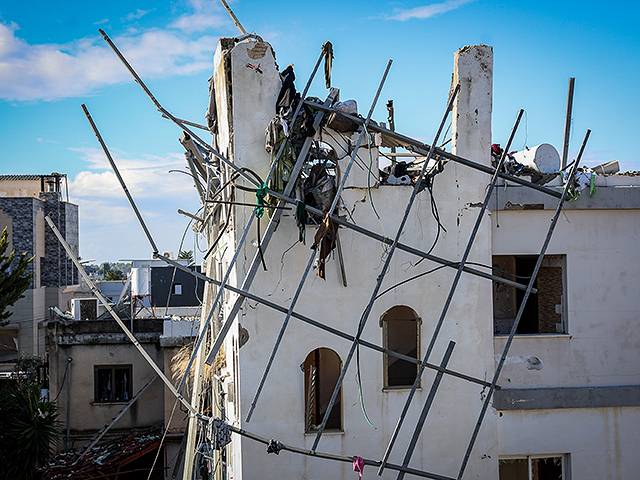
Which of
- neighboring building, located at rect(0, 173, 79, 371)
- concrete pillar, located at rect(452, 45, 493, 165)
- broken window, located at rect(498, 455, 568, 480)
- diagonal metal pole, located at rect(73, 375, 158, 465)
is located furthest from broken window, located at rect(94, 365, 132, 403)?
neighboring building, located at rect(0, 173, 79, 371)

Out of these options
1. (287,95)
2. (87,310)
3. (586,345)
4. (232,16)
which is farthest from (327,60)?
(87,310)

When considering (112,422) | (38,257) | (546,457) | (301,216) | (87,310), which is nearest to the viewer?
(301,216)

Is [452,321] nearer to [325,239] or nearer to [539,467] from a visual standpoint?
[325,239]

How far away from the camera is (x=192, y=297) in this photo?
27500mm

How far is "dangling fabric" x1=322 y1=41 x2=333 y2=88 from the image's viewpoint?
7.61m

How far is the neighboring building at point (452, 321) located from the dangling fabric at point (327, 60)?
0.76 metres

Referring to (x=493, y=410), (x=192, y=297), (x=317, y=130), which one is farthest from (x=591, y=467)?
(x=192, y=297)

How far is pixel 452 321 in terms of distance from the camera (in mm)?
8391

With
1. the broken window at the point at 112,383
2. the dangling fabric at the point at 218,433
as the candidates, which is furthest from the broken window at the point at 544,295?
the broken window at the point at 112,383

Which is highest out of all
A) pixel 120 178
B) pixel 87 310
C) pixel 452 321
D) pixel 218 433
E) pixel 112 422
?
pixel 120 178

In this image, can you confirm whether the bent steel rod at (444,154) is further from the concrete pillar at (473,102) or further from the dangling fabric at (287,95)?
the concrete pillar at (473,102)

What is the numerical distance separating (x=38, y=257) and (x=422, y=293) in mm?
31228

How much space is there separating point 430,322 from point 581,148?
335cm

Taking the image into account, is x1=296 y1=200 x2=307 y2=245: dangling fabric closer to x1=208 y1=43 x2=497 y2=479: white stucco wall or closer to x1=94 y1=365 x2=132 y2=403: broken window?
x1=208 y1=43 x2=497 y2=479: white stucco wall
